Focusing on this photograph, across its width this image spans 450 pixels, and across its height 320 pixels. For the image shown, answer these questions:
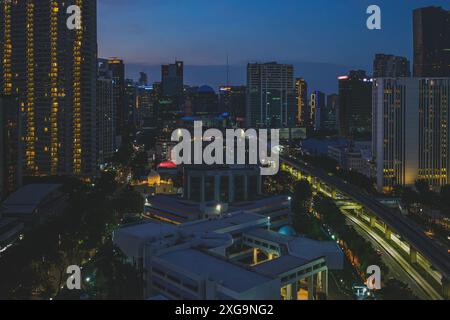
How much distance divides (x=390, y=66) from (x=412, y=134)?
1136 inches

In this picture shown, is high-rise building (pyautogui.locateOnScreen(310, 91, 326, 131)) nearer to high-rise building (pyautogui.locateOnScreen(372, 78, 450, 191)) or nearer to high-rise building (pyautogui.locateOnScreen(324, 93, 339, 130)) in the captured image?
high-rise building (pyautogui.locateOnScreen(324, 93, 339, 130))

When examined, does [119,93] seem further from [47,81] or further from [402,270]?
[402,270]

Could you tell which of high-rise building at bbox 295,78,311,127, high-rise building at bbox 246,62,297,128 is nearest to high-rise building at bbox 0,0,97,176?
high-rise building at bbox 246,62,297,128

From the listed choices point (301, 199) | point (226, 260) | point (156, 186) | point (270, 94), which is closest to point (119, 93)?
point (270, 94)

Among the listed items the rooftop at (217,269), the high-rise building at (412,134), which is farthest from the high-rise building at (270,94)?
the rooftop at (217,269)

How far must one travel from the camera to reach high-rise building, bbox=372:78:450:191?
27.2 meters

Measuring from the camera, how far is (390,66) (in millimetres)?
53469

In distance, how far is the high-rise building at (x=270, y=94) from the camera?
5459 cm

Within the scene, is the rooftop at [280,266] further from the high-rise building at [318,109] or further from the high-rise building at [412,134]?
the high-rise building at [318,109]

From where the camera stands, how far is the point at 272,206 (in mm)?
17766

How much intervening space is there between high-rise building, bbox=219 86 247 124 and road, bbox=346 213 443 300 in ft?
141

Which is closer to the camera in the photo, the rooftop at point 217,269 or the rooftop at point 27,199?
the rooftop at point 217,269

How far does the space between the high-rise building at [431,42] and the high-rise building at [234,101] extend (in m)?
21.4
